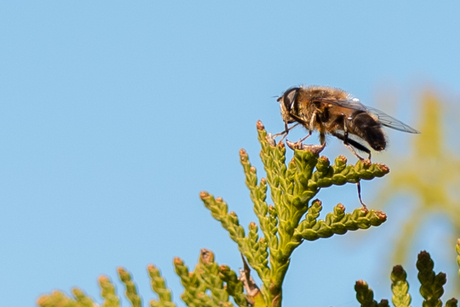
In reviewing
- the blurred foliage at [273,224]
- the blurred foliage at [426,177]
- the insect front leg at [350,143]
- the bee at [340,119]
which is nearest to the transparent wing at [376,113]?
the bee at [340,119]

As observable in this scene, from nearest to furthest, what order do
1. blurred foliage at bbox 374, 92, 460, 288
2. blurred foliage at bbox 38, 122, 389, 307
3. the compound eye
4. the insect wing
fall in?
blurred foliage at bbox 38, 122, 389, 307 → the insect wing → the compound eye → blurred foliage at bbox 374, 92, 460, 288

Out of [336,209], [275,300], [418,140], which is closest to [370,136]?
[336,209]

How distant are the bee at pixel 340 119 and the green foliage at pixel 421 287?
4.23 ft

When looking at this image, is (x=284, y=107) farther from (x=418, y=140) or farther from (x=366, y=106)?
(x=418, y=140)

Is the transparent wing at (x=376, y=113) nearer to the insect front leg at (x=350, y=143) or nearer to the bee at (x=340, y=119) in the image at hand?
the bee at (x=340, y=119)

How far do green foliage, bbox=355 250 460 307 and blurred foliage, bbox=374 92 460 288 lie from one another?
9207mm

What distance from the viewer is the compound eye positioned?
16.6 feet

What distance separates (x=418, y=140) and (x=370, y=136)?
10365 millimetres

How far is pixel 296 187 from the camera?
152 inches

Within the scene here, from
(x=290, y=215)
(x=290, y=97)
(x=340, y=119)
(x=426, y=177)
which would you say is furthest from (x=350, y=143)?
(x=426, y=177)

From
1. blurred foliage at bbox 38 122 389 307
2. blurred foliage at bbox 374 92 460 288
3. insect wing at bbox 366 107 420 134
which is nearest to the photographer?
blurred foliage at bbox 38 122 389 307

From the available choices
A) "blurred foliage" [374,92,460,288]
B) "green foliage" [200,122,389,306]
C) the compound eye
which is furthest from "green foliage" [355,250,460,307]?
"blurred foliage" [374,92,460,288]

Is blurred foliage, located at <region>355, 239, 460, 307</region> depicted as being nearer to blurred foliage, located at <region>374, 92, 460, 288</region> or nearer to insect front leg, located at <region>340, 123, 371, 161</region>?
insect front leg, located at <region>340, 123, 371, 161</region>

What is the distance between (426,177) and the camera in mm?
14328
